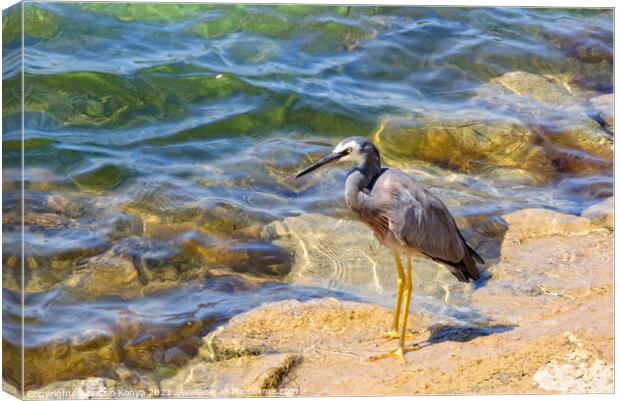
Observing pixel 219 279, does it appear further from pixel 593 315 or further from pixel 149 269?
pixel 593 315

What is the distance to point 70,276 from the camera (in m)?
5.97

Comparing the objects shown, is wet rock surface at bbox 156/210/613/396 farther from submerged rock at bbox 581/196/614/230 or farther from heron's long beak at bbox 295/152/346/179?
heron's long beak at bbox 295/152/346/179

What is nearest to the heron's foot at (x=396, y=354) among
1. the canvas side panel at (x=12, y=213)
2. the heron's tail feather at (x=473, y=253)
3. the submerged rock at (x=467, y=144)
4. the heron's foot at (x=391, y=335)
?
the heron's foot at (x=391, y=335)

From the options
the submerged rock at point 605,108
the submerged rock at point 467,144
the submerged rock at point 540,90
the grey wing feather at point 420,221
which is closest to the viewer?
the grey wing feather at point 420,221

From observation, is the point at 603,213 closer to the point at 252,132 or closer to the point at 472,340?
the point at 472,340

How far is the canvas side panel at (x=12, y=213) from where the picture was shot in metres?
5.29

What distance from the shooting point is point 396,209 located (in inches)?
228

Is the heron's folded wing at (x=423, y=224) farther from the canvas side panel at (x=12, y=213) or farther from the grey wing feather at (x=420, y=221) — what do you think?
the canvas side panel at (x=12, y=213)

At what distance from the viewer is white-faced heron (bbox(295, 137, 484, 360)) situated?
5.75m

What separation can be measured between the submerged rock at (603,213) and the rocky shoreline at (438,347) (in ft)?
0.05

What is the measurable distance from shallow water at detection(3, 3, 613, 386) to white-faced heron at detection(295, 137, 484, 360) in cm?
47

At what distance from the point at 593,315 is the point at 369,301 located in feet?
4.25

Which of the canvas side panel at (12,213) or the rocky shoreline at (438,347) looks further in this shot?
the rocky shoreline at (438,347)

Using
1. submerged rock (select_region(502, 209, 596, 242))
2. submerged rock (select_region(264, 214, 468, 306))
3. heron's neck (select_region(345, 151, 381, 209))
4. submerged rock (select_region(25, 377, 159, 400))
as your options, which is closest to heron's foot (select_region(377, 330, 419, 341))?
submerged rock (select_region(264, 214, 468, 306))
